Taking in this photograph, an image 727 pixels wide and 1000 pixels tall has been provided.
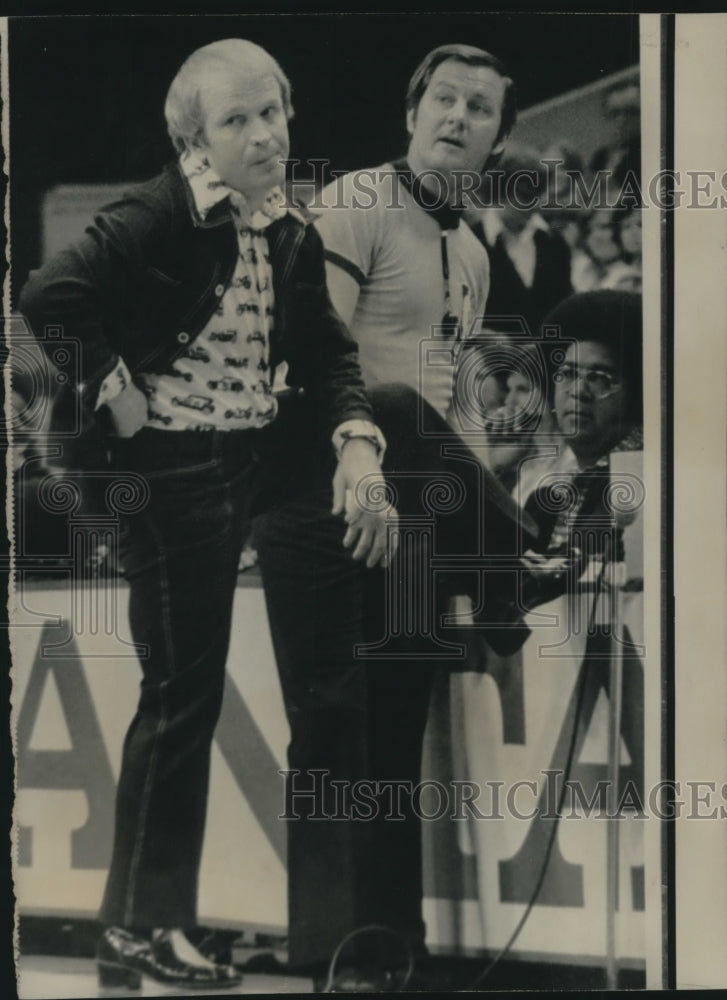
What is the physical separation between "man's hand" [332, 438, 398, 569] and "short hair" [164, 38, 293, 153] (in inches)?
24.4

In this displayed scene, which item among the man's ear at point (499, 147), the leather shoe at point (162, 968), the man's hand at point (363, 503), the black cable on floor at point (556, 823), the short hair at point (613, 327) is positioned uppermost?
the man's ear at point (499, 147)

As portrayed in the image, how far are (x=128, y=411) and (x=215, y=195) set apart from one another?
42 centimetres

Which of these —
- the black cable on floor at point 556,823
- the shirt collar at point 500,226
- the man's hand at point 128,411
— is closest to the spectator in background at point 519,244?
the shirt collar at point 500,226

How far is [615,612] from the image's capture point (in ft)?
8.35

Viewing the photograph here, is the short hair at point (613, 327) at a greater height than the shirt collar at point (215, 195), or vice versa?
the shirt collar at point (215, 195)

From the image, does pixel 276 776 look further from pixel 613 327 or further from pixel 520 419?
pixel 613 327

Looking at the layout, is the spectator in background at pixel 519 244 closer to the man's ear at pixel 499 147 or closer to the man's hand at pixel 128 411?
the man's ear at pixel 499 147

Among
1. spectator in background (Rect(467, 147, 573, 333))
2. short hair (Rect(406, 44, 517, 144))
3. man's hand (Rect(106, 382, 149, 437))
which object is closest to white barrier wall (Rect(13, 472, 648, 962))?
man's hand (Rect(106, 382, 149, 437))

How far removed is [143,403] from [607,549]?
0.88 meters

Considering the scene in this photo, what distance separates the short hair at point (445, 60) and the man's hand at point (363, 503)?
632mm

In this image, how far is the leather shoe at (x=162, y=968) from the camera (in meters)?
2.53

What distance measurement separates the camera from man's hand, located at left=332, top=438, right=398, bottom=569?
2.52 meters

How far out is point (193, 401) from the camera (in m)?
2.50

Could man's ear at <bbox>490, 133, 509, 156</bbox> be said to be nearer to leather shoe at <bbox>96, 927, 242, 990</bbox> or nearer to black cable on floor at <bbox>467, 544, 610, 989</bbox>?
black cable on floor at <bbox>467, 544, 610, 989</bbox>
